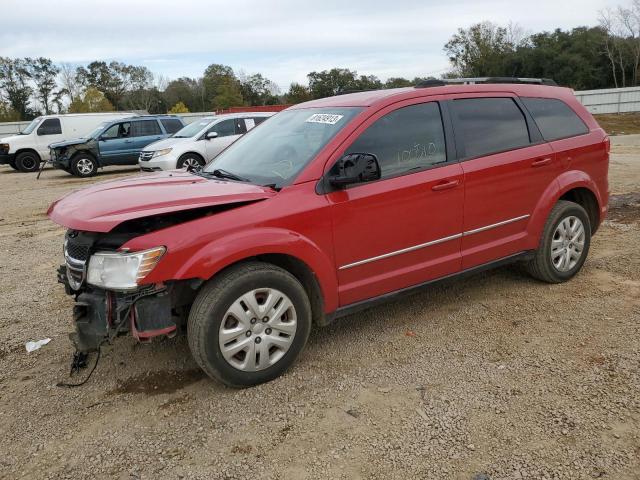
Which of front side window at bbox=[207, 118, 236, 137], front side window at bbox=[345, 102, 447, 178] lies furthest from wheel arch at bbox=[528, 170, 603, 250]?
front side window at bbox=[207, 118, 236, 137]

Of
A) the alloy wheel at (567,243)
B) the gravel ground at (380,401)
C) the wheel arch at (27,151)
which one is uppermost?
the wheel arch at (27,151)

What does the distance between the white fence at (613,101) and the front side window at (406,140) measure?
36116 millimetres

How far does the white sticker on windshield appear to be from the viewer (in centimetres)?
367

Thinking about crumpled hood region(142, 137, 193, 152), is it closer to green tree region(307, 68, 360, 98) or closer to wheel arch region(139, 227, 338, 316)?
wheel arch region(139, 227, 338, 316)

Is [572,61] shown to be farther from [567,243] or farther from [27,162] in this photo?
[567,243]

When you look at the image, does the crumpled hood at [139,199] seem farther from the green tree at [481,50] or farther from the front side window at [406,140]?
the green tree at [481,50]

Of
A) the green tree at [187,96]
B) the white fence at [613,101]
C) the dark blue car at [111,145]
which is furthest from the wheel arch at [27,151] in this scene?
the green tree at [187,96]

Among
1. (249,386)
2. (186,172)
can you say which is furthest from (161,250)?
(186,172)

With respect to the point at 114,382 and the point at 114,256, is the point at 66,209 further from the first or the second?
the point at 114,382

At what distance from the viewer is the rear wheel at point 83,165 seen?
1548cm

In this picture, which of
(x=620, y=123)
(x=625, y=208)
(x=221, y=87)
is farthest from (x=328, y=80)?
(x=625, y=208)

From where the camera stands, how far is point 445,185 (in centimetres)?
377

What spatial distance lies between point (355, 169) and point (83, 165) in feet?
47.6

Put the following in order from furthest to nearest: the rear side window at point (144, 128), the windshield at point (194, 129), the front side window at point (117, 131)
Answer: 1. the rear side window at point (144, 128)
2. the front side window at point (117, 131)
3. the windshield at point (194, 129)
